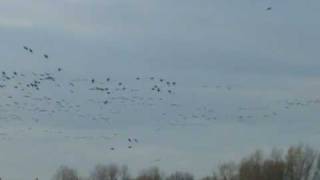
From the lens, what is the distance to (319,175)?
11656 cm

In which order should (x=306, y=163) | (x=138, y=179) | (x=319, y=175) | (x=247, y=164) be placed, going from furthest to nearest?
1. (x=138, y=179)
2. (x=247, y=164)
3. (x=306, y=163)
4. (x=319, y=175)

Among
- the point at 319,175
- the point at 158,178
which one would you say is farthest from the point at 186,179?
the point at 319,175

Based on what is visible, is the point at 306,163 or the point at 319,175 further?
the point at 306,163

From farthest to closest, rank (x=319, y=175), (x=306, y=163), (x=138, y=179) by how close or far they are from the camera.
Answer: (x=138, y=179) < (x=306, y=163) < (x=319, y=175)

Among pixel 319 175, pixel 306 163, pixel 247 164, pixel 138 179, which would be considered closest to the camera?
pixel 319 175

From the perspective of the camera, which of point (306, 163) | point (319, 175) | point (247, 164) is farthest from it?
point (247, 164)

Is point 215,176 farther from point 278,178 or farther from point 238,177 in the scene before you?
point 278,178

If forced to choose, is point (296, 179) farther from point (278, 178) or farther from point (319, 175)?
point (319, 175)

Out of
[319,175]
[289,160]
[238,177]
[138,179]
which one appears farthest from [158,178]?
[319,175]

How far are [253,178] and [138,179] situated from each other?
34.4 metres

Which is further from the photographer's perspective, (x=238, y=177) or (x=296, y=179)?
(x=238, y=177)

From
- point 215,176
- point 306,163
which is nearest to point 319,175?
point 306,163

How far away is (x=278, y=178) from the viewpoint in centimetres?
16838

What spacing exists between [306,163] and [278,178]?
7.35m
